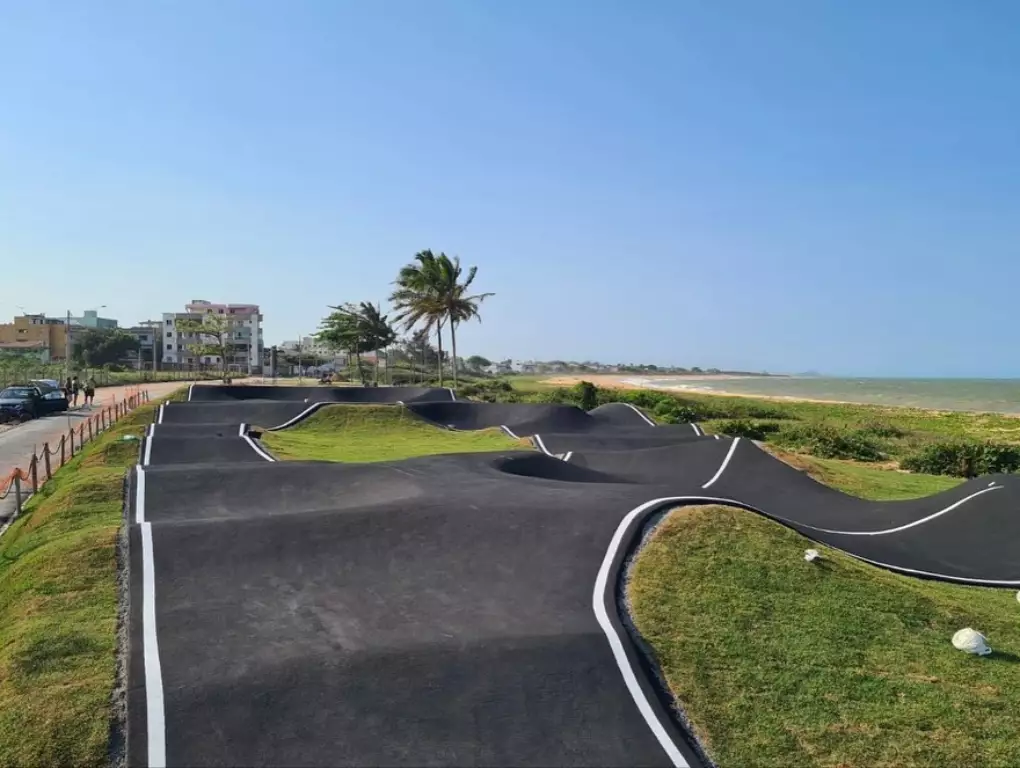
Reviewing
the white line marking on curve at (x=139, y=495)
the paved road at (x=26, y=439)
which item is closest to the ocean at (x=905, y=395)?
the paved road at (x=26, y=439)

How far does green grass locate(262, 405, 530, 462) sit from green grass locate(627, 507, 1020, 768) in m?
12.0

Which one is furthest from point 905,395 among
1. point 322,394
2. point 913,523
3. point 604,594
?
point 604,594

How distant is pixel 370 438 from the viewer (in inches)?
1066

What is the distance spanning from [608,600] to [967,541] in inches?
348

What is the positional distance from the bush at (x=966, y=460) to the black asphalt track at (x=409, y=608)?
12461 mm

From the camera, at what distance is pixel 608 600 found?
8.46m

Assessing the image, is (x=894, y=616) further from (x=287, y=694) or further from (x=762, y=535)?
(x=287, y=694)

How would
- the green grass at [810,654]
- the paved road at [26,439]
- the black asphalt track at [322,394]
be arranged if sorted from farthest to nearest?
the black asphalt track at [322,394] → the paved road at [26,439] → the green grass at [810,654]

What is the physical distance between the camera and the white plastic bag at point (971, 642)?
8.42m

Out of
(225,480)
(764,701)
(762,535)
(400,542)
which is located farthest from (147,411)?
(764,701)

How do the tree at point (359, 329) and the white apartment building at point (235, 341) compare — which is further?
the white apartment building at point (235, 341)

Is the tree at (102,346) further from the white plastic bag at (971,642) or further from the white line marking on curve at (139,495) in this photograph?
the white plastic bag at (971,642)

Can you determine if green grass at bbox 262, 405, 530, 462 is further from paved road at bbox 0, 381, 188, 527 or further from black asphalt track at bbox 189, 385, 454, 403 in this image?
black asphalt track at bbox 189, 385, 454, 403

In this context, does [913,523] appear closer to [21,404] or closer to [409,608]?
[409,608]
